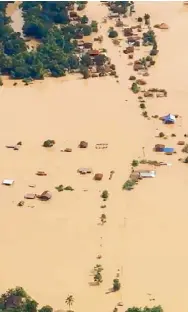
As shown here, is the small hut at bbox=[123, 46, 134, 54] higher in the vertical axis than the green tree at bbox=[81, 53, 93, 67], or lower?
higher

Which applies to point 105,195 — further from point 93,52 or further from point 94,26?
point 94,26

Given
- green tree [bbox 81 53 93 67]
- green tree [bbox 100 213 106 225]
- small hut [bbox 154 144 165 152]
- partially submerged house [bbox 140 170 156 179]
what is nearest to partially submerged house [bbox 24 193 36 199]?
green tree [bbox 100 213 106 225]

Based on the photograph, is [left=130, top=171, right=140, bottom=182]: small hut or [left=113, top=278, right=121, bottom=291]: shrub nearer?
[left=113, top=278, right=121, bottom=291]: shrub

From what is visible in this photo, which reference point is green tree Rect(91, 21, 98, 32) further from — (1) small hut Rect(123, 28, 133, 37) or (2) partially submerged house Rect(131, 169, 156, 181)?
(2) partially submerged house Rect(131, 169, 156, 181)

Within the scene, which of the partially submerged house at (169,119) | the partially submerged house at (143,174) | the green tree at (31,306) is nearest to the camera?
the green tree at (31,306)

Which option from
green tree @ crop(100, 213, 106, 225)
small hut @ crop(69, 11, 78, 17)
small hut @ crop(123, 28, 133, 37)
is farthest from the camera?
small hut @ crop(69, 11, 78, 17)

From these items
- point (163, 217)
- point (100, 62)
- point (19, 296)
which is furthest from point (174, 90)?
point (19, 296)

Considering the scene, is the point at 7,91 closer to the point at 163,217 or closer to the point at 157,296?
the point at 163,217

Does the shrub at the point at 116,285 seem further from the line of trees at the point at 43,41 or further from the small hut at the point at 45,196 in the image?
the line of trees at the point at 43,41

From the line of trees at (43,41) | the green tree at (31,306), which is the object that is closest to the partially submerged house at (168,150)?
the line of trees at (43,41)
